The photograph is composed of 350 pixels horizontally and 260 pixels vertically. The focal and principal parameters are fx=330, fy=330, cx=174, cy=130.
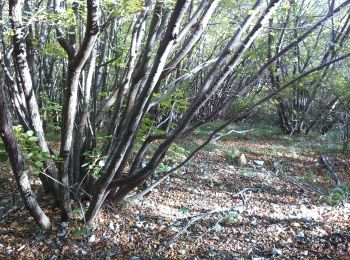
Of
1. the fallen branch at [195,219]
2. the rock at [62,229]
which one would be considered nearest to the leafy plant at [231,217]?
the fallen branch at [195,219]

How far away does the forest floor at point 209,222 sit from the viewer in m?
3.60

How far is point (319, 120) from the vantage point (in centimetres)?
1173

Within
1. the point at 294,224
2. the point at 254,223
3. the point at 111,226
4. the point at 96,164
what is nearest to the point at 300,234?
the point at 294,224

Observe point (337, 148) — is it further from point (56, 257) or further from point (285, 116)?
point (56, 257)

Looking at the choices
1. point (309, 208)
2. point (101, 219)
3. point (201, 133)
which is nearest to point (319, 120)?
point (201, 133)

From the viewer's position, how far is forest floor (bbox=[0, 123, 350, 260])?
11.8 feet

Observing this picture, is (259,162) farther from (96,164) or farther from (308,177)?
(96,164)

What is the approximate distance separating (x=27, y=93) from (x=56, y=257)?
169cm

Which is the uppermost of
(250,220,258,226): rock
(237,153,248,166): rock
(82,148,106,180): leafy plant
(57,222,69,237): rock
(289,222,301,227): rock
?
(82,148,106,180): leafy plant

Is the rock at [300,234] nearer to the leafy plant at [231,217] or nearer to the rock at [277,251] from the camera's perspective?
the rock at [277,251]

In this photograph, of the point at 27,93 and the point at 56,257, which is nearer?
the point at 27,93

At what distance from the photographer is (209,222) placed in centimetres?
427

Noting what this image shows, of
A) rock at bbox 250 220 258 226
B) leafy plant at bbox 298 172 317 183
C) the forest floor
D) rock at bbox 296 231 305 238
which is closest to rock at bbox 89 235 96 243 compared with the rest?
the forest floor

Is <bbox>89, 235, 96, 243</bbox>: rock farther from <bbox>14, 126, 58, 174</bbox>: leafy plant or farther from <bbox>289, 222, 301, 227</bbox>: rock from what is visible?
<bbox>289, 222, 301, 227</bbox>: rock
